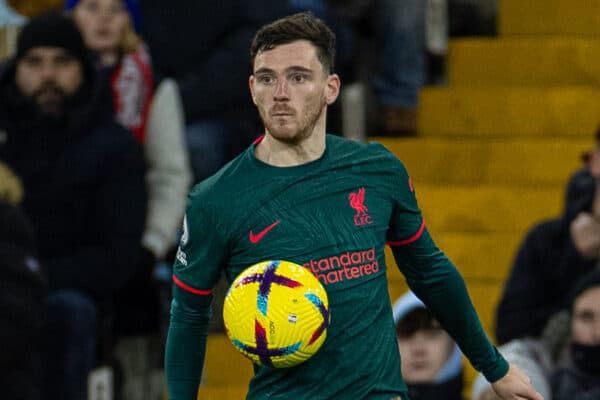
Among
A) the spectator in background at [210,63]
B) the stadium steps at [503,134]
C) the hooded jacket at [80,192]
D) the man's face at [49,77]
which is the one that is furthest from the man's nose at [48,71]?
the stadium steps at [503,134]

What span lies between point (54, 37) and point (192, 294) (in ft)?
10.2

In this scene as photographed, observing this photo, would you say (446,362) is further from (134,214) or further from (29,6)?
(29,6)

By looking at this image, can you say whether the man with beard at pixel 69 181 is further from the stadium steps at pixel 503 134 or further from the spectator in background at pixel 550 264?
the stadium steps at pixel 503 134

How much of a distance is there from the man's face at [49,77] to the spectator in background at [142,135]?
0.60ft

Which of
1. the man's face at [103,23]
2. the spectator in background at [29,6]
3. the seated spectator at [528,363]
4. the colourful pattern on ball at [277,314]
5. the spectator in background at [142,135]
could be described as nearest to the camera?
the colourful pattern on ball at [277,314]

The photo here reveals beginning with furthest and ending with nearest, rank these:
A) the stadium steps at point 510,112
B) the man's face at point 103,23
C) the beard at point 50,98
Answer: the stadium steps at point 510,112 → the man's face at point 103,23 → the beard at point 50,98

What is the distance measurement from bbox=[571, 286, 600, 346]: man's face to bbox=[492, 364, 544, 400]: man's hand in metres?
2.05

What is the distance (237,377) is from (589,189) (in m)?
1.97

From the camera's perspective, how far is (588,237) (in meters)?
6.54

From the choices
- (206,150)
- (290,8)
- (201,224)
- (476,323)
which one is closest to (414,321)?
(206,150)

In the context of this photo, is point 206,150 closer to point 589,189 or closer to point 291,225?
point 589,189

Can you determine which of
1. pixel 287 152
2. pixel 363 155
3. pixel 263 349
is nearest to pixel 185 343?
pixel 263 349

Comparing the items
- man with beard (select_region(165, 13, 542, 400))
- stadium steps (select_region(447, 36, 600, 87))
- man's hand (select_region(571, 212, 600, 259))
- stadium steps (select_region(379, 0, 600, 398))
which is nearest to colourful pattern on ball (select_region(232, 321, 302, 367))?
man with beard (select_region(165, 13, 542, 400))

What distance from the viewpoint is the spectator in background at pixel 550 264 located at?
6.46 m
